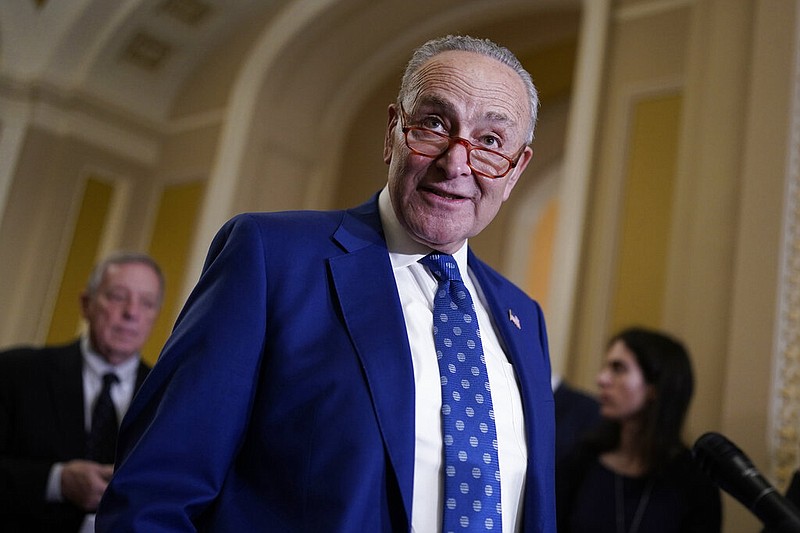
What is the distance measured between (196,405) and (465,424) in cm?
38

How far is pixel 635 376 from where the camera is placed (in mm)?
2998

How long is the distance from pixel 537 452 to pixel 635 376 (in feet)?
5.86

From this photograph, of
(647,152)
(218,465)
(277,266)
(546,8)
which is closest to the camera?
(218,465)

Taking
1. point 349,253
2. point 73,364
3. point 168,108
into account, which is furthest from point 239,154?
point 349,253

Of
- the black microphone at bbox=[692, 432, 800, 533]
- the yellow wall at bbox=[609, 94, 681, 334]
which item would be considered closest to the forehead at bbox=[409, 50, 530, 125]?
the black microphone at bbox=[692, 432, 800, 533]

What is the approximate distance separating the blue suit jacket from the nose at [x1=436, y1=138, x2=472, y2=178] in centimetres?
19

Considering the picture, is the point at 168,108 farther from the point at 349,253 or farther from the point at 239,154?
the point at 349,253

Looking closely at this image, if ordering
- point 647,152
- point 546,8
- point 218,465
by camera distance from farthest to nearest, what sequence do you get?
point 546,8 → point 647,152 → point 218,465

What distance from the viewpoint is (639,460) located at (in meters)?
2.89

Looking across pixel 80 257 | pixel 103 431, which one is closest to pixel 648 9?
pixel 103 431

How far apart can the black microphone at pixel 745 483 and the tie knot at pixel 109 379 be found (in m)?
1.95

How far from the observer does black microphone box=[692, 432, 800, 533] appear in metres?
1.23

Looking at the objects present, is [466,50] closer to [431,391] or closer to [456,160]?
[456,160]

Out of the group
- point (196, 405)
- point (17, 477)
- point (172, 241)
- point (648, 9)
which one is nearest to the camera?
point (196, 405)
